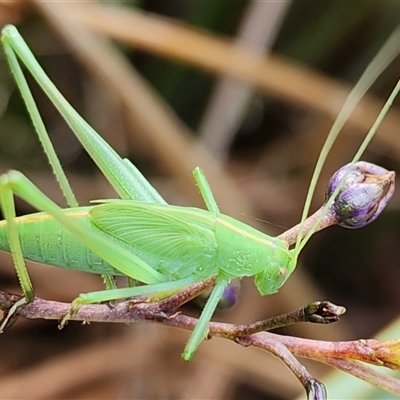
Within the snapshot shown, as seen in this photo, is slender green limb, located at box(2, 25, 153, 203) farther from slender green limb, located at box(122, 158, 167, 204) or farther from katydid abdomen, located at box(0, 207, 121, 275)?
katydid abdomen, located at box(0, 207, 121, 275)

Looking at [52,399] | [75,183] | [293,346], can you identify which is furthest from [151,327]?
[293,346]

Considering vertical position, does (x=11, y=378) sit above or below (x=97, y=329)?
below

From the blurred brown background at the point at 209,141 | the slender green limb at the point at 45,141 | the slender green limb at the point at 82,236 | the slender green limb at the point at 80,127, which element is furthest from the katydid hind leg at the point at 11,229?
the blurred brown background at the point at 209,141

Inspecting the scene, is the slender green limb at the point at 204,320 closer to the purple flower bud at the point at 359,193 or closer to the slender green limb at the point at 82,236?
the slender green limb at the point at 82,236

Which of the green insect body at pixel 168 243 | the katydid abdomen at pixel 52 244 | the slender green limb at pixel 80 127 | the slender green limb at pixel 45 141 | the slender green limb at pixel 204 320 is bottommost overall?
the slender green limb at pixel 204 320

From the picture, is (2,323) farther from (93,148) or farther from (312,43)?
(312,43)

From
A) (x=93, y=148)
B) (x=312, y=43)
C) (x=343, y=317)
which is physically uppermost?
(x=312, y=43)

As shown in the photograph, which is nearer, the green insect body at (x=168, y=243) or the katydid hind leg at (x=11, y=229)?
the katydid hind leg at (x=11, y=229)
